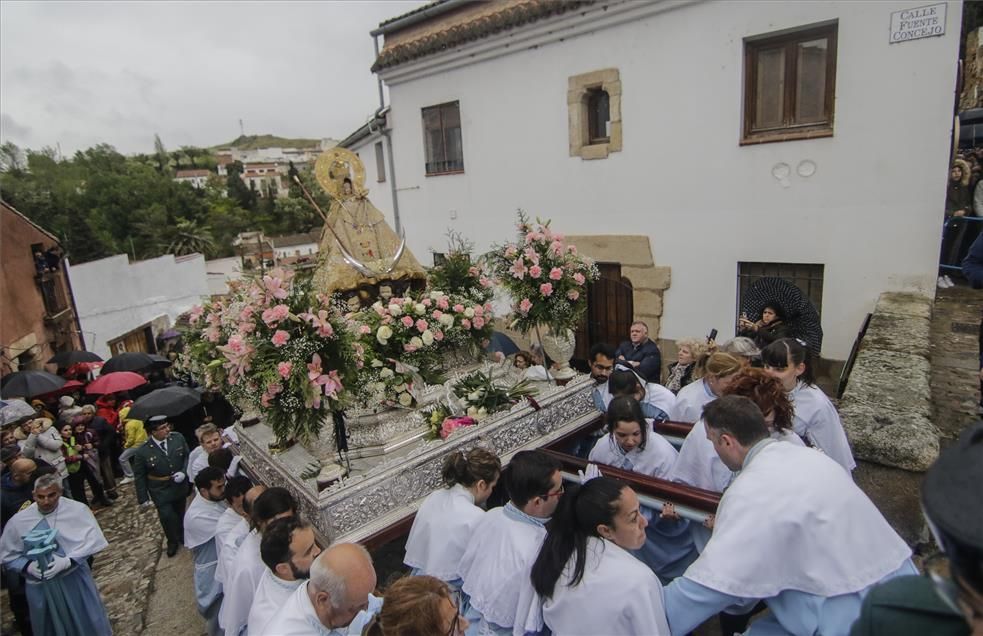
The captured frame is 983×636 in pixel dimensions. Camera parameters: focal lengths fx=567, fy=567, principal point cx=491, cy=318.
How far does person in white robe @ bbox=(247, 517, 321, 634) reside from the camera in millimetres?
2838

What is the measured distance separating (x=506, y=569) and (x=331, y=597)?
2.91ft

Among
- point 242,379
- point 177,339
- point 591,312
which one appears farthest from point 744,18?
point 177,339

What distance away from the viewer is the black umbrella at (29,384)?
732cm

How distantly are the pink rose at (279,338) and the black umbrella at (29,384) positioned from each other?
5.64 meters

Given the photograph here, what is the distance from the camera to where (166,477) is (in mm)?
5500

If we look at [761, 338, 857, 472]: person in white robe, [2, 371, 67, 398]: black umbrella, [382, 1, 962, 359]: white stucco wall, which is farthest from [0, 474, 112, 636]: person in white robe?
[382, 1, 962, 359]: white stucco wall

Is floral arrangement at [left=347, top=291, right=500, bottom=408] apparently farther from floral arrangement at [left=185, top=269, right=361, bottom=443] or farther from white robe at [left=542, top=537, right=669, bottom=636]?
white robe at [left=542, top=537, right=669, bottom=636]

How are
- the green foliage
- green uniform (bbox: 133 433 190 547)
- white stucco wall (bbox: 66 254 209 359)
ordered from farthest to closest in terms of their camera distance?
the green foliage
white stucco wall (bbox: 66 254 209 359)
green uniform (bbox: 133 433 190 547)

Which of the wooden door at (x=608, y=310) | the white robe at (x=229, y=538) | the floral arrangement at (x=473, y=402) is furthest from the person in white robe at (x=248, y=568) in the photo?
the wooden door at (x=608, y=310)

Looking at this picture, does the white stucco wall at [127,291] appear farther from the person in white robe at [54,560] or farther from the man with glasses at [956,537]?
the man with glasses at [956,537]

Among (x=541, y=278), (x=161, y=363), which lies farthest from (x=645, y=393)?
(x=161, y=363)

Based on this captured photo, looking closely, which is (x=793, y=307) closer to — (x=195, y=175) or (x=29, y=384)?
(x=29, y=384)

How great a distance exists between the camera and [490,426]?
185 inches

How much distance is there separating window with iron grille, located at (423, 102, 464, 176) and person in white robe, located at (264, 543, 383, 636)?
903cm
